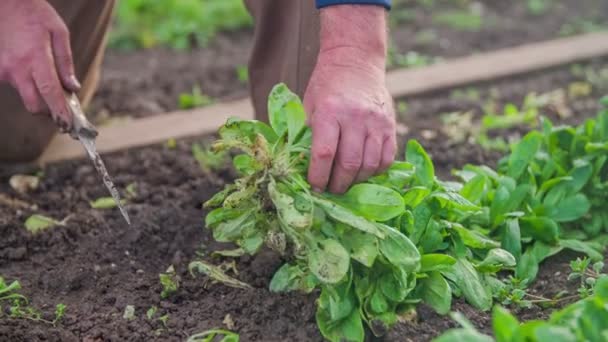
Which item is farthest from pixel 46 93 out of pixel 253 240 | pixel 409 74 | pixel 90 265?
pixel 409 74

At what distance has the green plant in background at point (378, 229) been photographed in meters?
2.06

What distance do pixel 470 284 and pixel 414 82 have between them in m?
1.89

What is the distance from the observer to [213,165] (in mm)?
3260

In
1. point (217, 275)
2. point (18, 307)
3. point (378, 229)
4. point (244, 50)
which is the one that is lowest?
point (244, 50)

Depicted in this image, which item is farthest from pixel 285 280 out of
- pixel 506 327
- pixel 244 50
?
pixel 244 50

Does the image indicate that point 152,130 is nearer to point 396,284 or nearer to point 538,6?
point 396,284

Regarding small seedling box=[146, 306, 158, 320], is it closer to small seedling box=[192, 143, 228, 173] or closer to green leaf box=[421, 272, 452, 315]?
green leaf box=[421, 272, 452, 315]

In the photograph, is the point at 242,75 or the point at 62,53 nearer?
the point at 62,53

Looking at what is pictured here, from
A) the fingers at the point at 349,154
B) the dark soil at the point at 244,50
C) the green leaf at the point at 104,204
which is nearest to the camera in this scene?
the fingers at the point at 349,154

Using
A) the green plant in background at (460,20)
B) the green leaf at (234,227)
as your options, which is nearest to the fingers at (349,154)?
the green leaf at (234,227)

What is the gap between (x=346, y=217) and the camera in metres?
2.05

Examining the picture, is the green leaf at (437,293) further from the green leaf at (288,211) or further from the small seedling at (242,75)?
the small seedling at (242,75)

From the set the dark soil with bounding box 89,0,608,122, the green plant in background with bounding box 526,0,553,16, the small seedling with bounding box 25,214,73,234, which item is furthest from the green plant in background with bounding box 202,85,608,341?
the green plant in background with bounding box 526,0,553,16

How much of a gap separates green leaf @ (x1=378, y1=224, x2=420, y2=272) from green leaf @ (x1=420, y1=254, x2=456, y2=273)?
0.08 metres
